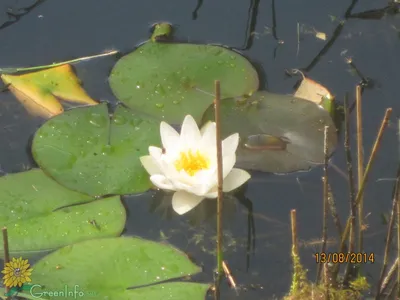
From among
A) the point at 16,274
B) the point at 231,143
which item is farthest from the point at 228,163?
the point at 16,274

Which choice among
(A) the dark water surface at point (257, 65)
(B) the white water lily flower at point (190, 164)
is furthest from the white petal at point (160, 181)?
(A) the dark water surface at point (257, 65)

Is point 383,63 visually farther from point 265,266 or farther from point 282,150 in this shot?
point 265,266

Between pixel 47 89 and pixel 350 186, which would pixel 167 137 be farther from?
pixel 350 186

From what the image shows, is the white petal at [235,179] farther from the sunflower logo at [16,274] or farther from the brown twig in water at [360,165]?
the sunflower logo at [16,274]

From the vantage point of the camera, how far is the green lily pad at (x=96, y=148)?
253cm

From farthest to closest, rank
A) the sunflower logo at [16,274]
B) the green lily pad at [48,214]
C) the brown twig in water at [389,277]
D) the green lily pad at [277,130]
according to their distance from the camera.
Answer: the green lily pad at [277,130] < the green lily pad at [48,214] < the sunflower logo at [16,274] < the brown twig in water at [389,277]

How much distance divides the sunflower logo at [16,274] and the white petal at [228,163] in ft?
2.40

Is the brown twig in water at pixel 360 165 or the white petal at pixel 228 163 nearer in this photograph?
the brown twig in water at pixel 360 165

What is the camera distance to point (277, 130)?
2705 mm

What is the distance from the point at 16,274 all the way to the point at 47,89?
34.3 inches

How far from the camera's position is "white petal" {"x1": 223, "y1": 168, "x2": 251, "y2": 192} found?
2.53 m

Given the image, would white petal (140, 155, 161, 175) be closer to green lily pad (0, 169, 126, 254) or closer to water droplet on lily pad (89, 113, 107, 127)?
green lily pad (0, 169, 126, 254)

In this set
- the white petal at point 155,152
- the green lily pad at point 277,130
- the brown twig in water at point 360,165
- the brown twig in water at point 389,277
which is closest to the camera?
the brown twig in water at point 360,165

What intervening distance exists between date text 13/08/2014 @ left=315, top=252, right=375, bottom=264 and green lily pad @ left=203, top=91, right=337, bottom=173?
41cm
